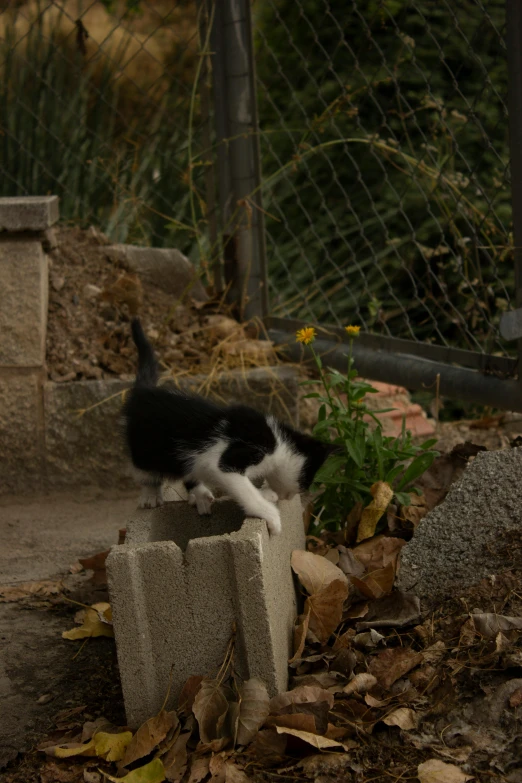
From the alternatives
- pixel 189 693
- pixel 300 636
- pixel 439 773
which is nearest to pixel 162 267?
pixel 300 636

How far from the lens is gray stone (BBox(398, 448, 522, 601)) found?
2.39m

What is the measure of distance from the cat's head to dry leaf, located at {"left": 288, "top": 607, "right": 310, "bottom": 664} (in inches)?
15.7

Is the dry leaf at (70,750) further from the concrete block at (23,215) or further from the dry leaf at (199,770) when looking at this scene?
the concrete block at (23,215)

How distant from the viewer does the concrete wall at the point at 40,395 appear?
3.83 meters

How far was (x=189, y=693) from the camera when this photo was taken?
214cm

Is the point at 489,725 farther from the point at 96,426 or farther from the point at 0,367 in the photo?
the point at 0,367

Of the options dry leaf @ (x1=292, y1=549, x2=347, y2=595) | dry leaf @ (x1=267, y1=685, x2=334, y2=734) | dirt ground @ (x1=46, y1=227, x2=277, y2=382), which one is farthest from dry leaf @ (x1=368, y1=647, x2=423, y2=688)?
dirt ground @ (x1=46, y1=227, x2=277, y2=382)

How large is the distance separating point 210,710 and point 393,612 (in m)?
0.58

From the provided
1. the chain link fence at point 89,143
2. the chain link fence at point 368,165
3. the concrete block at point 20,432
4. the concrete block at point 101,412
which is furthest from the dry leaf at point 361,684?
the chain link fence at point 368,165

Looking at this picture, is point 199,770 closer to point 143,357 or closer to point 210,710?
point 210,710

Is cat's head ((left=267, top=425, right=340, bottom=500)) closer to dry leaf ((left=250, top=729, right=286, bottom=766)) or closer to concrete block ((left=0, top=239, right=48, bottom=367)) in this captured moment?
dry leaf ((left=250, top=729, right=286, bottom=766))

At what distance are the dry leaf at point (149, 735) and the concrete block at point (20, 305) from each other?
2090 mm

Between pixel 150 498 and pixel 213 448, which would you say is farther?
pixel 150 498

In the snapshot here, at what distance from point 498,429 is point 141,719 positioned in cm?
279
